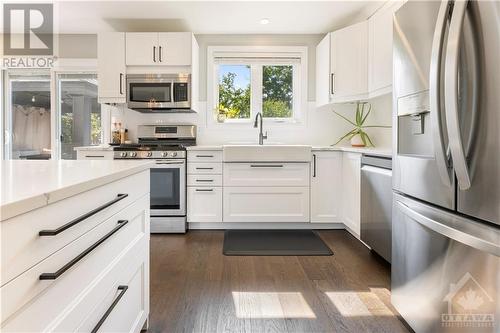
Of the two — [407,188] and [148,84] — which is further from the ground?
[148,84]

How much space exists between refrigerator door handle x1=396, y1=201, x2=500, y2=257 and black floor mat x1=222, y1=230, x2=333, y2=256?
1411mm

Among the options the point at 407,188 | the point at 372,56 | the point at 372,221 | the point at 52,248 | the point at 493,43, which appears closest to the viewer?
the point at 52,248

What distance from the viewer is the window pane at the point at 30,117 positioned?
4359 mm

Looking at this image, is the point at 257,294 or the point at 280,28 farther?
the point at 280,28

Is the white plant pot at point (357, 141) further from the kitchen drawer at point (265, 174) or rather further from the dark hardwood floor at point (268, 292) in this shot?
the dark hardwood floor at point (268, 292)

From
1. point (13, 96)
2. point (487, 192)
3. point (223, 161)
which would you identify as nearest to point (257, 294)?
point (487, 192)

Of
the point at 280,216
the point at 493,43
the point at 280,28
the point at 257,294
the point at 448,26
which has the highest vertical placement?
the point at 280,28

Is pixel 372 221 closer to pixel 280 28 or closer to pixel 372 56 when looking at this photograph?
pixel 372 56

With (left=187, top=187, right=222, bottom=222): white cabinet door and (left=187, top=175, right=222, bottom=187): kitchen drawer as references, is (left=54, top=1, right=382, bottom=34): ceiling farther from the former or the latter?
(left=187, top=187, right=222, bottom=222): white cabinet door

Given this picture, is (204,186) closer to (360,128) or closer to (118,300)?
(360,128)

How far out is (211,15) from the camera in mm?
3541

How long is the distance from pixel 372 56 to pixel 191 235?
2.58 meters

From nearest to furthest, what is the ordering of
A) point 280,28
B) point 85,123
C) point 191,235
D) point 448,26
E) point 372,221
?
point 448,26, point 372,221, point 191,235, point 280,28, point 85,123

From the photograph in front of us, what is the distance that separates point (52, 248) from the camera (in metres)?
0.73
